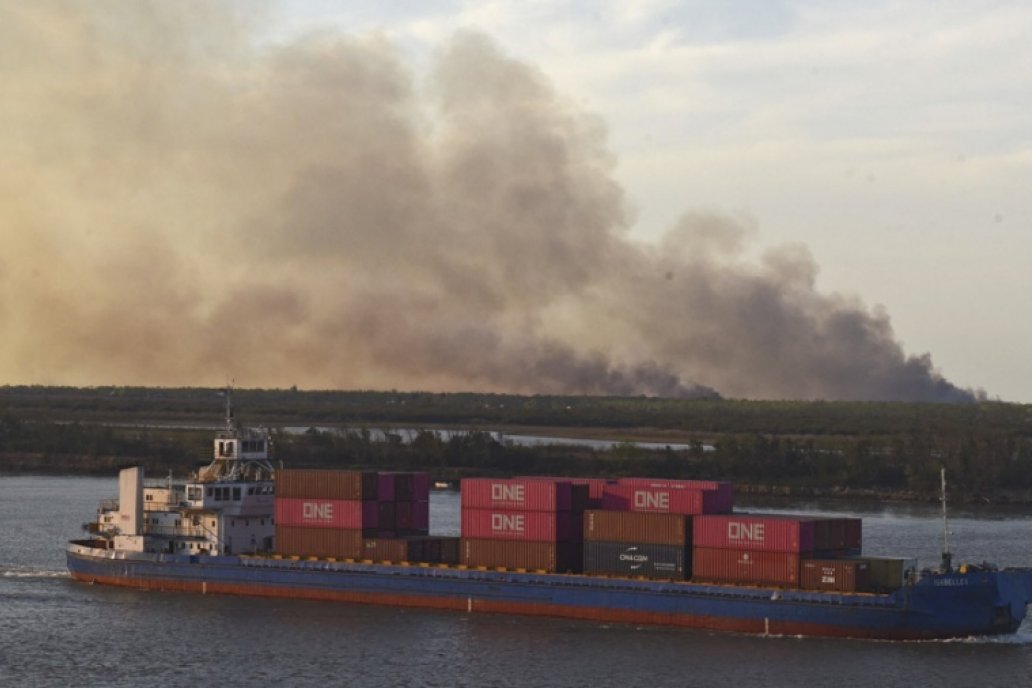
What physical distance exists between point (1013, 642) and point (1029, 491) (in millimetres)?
80167

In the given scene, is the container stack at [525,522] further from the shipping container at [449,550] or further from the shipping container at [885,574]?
the shipping container at [885,574]

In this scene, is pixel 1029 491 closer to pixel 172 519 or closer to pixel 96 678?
pixel 172 519

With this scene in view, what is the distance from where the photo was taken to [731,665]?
66688 mm

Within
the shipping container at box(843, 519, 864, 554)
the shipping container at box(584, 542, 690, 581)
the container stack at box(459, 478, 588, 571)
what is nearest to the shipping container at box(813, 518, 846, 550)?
the shipping container at box(843, 519, 864, 554)

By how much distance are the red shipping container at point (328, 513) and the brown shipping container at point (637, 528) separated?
1147 cm

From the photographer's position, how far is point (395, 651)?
70.3 metres

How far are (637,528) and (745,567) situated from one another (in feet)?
17.3

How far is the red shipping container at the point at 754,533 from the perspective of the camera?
236 ft

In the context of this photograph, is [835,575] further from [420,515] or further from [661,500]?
[420,515]

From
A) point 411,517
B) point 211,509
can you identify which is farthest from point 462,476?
point 411,517

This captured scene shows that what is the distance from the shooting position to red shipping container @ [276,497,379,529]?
81688 mm

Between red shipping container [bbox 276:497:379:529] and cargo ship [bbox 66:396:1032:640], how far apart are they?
84 millimetres

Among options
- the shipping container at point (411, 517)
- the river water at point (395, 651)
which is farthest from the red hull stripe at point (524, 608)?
the shipping container at point (411, 517)

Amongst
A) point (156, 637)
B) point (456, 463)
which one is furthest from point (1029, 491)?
point (156, 637)
